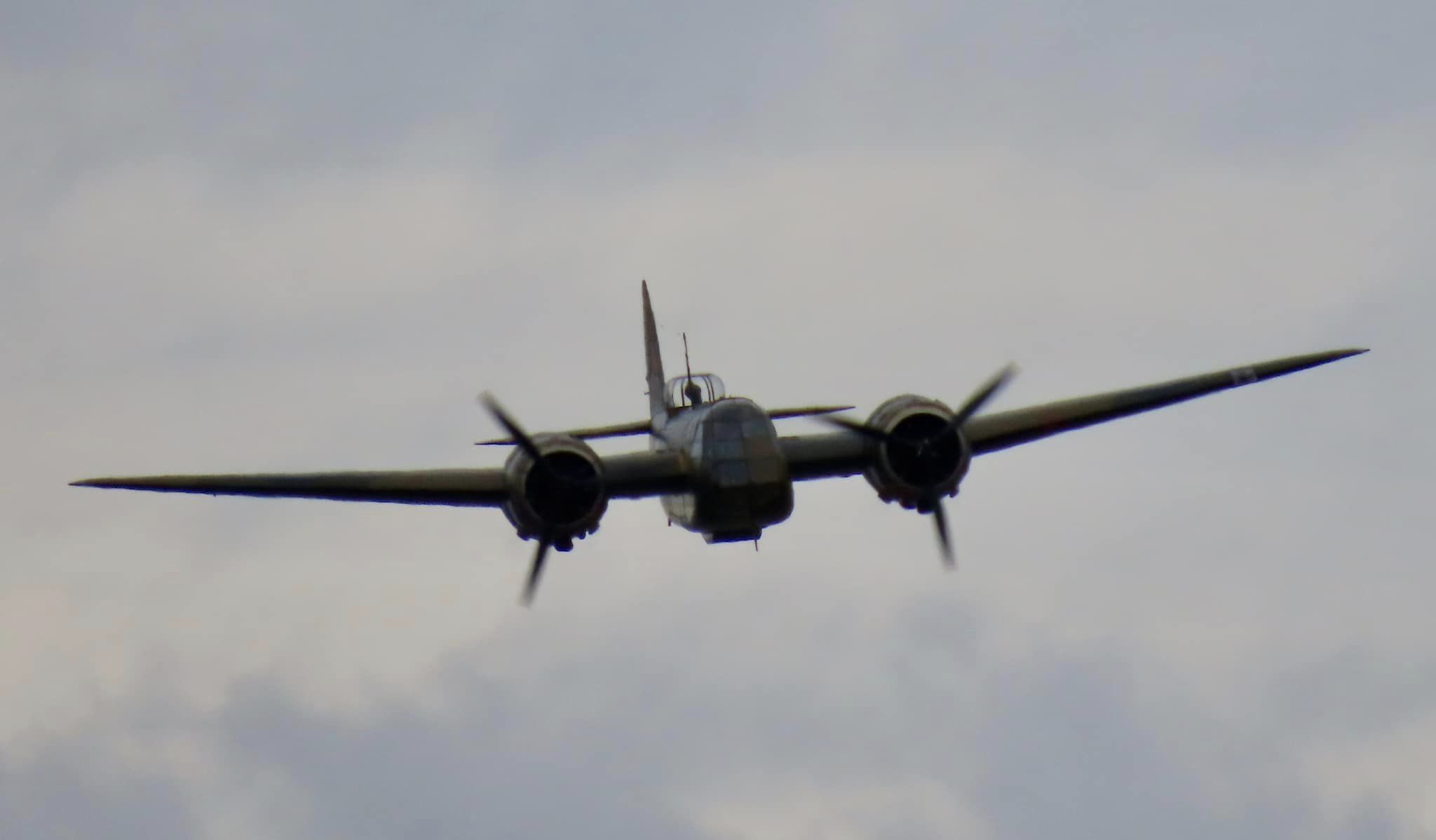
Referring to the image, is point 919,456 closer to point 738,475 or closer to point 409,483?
point 738,475

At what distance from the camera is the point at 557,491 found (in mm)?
49188

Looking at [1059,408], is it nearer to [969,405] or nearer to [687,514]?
[969,405]

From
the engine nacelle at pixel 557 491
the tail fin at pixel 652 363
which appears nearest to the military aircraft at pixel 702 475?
the engine nacelle at pixel 557 491

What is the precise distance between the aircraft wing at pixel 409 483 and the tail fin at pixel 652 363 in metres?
10.5

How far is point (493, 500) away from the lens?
50.2 m

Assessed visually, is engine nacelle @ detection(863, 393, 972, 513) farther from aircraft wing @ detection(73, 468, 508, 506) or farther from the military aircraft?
aircraft wing @ detection(73, 468, 508, 506)

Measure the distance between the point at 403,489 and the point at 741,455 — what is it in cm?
736

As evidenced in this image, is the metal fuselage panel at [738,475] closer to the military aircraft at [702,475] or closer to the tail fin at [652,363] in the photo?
the military aircraft at [702,475]

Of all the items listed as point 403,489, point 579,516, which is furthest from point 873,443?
point 403,489

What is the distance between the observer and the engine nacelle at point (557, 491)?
49188mm

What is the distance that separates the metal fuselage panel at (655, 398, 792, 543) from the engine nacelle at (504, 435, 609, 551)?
2145 millimetres

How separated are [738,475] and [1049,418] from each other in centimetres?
843

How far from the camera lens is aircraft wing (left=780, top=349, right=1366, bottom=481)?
5103 centimetres

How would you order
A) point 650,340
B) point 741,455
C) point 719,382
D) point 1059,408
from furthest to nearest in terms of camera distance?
point 650,340, point 719,382, point 1059,408, point 741,455
